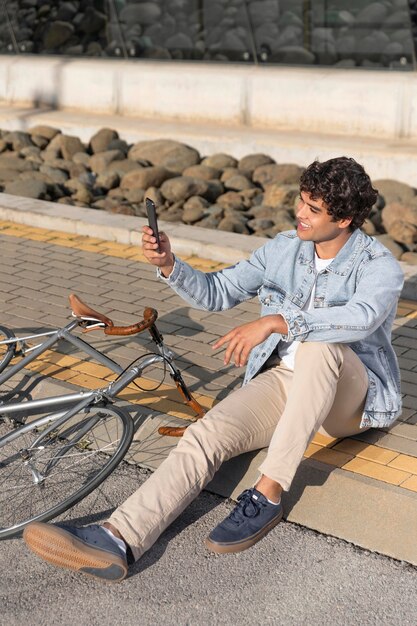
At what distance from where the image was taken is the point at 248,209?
1019 cm

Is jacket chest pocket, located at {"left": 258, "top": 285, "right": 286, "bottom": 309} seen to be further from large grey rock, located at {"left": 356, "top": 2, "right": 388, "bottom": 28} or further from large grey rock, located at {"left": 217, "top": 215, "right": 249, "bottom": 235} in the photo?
large grey rock, located at {"left": 356, "top": 2, "right": 388, "bottom": 28}

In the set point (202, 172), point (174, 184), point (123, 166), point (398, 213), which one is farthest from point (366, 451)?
point (123, 166)

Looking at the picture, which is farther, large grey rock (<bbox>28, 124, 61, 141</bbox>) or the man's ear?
large grey rock (<bbox>28, 124, 61, 141</bbox>)

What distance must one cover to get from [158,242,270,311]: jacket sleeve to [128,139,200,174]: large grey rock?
6.48m

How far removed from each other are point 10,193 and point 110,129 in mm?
2434

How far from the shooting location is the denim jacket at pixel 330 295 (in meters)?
4.24

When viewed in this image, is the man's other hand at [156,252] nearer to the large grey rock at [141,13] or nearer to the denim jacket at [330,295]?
the denim jacket at [330,295]

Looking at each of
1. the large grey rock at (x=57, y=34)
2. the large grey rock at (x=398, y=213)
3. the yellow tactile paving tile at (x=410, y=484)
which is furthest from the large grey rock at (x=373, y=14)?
the yellow tactile paving tile at (x=410, y=484)

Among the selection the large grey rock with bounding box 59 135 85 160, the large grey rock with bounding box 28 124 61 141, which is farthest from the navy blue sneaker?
the large grey rock with bounding box 28 124 61 141

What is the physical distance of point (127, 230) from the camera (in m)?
8.22

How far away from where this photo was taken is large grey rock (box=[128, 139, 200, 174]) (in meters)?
11.3

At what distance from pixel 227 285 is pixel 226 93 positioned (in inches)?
300

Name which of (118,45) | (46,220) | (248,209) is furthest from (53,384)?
(118,45)

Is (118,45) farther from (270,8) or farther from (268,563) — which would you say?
(268,563)
